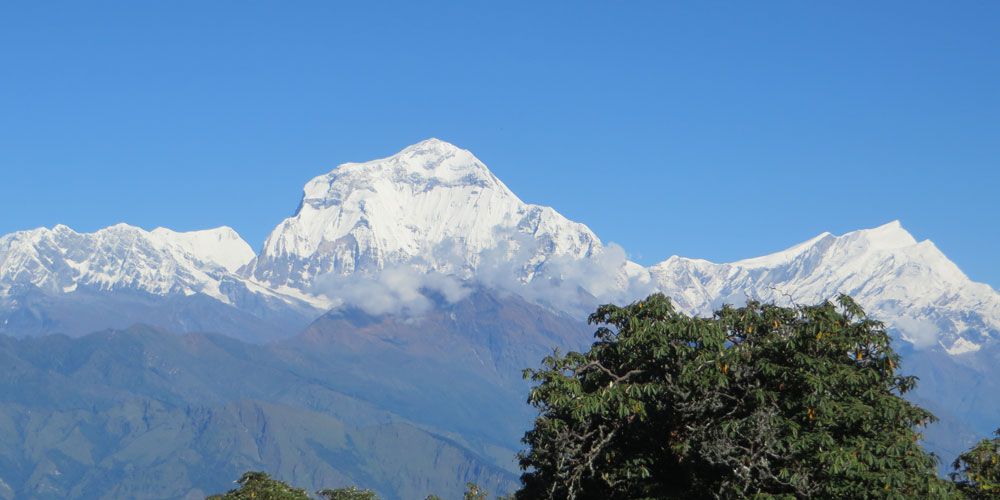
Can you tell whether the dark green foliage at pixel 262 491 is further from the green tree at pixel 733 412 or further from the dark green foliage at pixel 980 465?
the dark green foliage at pixel 980 465


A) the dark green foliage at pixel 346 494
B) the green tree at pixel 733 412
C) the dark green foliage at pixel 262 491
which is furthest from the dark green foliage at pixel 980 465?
the dark green foliage at pixel 346 494

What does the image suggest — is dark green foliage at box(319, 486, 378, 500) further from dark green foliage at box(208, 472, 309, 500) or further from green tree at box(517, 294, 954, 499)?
green tree at box(517, 294, 954, 499)

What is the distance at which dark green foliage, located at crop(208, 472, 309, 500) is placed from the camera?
56.3 metres

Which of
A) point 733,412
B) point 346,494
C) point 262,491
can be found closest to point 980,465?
point 733,412

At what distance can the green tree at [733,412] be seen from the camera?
31.2 metres

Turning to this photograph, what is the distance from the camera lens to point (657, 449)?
117 feet

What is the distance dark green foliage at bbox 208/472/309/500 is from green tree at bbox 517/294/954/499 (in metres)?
21.7

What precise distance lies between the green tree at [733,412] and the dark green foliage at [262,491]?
71.1 feet

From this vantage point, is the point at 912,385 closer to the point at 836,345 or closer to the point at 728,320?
the point at 836,345

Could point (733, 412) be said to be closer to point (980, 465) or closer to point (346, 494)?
point (980, 465)

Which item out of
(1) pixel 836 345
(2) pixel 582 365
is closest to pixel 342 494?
(2) pixel 582 365

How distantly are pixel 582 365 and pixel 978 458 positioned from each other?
1611 centimetres

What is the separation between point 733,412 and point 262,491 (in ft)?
98.4

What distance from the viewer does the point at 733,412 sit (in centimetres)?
3331
